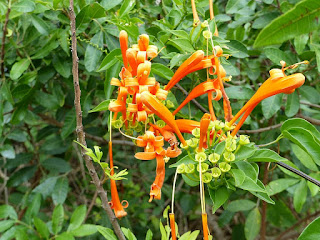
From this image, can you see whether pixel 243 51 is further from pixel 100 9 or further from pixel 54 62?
pixel 54 62

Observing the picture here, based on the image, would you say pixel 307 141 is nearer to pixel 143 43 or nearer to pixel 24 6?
pixel 143 43

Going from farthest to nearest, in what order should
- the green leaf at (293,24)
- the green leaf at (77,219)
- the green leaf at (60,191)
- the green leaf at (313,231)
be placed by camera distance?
the green leaf at (60,191)
the green leaf at (77,219)
the green leaf at (313,231)
the green leaf at (293,24)

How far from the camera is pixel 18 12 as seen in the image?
118cm

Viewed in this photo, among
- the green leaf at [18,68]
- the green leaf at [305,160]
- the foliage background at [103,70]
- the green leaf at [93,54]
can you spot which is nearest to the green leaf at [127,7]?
the foliage background at [103,70]

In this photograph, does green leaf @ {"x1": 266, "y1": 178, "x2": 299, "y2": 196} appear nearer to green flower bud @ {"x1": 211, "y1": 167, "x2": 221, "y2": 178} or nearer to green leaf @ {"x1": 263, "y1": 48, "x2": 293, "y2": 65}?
green leaf @ {"x1": 263, "y1": 48, "x2": 293, "y2": 65}

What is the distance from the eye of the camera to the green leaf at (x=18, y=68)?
1.20 m

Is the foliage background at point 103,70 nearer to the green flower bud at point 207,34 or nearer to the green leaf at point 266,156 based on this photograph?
the green flower bud at point 207,34

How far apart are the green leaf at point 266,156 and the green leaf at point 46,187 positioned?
0.96m

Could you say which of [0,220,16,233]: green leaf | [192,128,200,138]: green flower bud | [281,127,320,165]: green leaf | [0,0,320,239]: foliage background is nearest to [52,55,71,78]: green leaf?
[0,0,320,239]: foliage background

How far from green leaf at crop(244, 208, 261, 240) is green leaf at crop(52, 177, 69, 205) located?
2.32 feet

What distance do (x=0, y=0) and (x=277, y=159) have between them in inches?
38.0

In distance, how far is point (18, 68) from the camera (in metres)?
1.22

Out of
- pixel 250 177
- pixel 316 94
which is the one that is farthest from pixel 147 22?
pixel 250 177

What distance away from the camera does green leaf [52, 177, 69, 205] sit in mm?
1430
